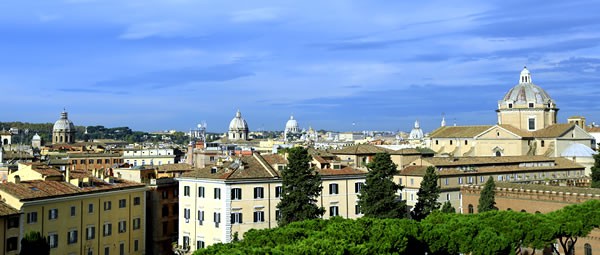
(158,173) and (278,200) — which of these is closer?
(278,200)

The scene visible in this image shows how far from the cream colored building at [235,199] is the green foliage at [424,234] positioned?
1262 cm

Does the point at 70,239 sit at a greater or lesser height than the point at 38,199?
lesser

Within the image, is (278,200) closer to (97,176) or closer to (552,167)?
(97,176)

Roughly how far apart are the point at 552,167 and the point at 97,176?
159 feet

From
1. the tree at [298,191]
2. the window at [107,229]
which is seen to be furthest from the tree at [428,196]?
the window at [107,229]

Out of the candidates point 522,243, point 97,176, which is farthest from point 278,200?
point 522,243

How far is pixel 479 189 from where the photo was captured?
204 feet

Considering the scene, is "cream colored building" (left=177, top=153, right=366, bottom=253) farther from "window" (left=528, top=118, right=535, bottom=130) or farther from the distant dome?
"window" (left=528, top=118, right=535, bottom=130)

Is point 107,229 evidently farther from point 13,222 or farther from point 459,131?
point 459,131

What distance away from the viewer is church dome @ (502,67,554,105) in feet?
313

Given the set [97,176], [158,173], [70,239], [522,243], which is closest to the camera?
[522,243]

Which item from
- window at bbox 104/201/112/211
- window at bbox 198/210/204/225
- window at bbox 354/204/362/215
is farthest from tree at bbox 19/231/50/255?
window at bbox 354/204/362/215

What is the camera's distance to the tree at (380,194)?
4956 centimetres

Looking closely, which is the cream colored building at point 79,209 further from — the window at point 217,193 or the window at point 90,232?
the window at point 217,193
